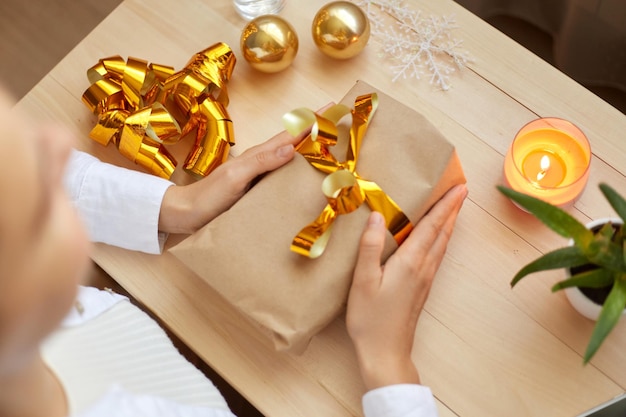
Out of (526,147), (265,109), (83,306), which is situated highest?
(526,147)

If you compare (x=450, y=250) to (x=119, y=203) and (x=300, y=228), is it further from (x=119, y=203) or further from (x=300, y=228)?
(x=119, y=203)

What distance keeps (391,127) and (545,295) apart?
0.83ft

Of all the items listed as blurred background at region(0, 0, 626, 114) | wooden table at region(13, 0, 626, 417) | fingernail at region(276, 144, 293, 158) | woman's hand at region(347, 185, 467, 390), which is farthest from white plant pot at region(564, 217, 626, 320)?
blurred background at region(0, 0, 626, 114)

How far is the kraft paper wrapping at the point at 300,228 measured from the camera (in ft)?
2.24

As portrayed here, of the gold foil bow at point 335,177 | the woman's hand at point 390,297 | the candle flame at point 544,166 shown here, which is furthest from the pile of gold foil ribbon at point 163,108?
the candle flame at point 544,166

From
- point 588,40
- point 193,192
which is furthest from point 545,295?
point 588,40

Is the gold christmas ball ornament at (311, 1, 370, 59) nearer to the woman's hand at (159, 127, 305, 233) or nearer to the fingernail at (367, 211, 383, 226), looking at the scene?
the woman's hand at (159, 127, 305, 233)

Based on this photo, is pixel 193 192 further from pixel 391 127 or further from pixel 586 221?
pixel 586 221

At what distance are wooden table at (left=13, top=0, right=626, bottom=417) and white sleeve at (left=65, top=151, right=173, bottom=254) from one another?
2 centimetres

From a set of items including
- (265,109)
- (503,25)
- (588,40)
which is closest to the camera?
(265,109)

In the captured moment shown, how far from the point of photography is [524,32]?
1369 millimetres

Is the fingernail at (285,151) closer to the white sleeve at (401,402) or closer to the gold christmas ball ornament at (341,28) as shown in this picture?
the gold christmas ball ornament at (341,28)

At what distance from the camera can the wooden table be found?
2.34 feet

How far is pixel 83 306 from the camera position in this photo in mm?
687
